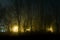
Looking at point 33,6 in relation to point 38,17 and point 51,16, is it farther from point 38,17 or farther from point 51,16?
point 51,16

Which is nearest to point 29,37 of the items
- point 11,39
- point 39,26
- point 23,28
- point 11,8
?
point 11,39

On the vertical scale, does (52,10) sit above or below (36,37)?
above

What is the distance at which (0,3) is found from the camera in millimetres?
1694

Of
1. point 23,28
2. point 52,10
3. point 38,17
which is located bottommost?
point 23,28

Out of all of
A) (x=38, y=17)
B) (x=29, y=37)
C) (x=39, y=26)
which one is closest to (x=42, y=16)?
(x=38, y=17)

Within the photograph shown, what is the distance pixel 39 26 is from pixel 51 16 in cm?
27

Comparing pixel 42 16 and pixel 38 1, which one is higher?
pixel 38 1

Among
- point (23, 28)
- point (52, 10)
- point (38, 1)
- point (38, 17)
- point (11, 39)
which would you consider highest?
point (38, 1)

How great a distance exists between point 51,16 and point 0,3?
34.4 inches

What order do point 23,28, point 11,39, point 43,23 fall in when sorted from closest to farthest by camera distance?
point 11,39
point 23,28
point 43,23

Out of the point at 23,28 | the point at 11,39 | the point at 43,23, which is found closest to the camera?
the point at 11,39

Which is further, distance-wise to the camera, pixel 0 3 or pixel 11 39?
pixel 0 3

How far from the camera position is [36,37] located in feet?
3.97

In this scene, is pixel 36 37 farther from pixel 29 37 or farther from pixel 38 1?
pixel 38 1
